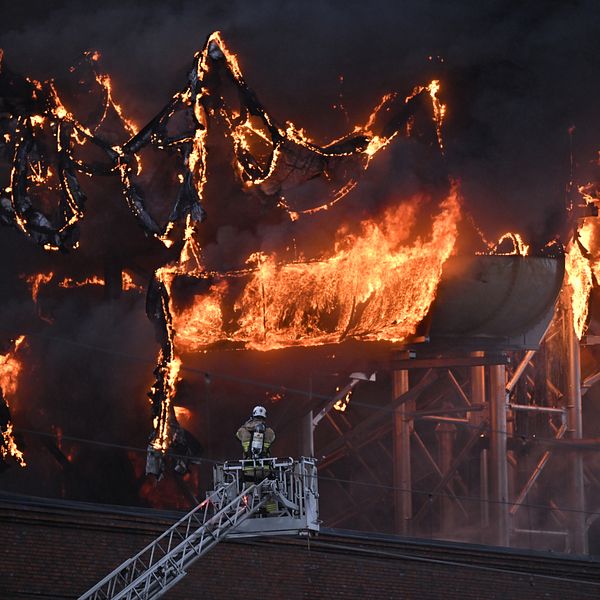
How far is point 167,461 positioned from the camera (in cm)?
2853

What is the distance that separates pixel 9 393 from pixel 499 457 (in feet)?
30.1

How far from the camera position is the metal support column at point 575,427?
33.4m

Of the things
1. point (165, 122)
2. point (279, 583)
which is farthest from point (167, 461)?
point (165, 122)

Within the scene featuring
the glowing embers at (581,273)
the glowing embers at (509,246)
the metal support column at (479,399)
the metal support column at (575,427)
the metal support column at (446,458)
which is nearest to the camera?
the glowing embers at (509,246)

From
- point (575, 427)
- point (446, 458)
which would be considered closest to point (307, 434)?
point (446, 458)

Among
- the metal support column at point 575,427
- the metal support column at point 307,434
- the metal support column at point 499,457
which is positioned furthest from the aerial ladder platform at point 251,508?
the metal support column at point 575,427

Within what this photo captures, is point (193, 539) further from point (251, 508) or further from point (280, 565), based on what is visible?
point (280, 565)

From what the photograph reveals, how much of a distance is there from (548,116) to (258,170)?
5.56 m

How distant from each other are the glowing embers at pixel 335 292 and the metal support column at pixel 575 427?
5733 millimetres

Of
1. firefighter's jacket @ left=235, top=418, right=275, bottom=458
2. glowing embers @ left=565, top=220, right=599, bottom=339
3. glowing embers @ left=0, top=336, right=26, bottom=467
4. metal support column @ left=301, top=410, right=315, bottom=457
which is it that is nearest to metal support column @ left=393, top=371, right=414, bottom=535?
metal support column @ left=301, top=410, right=315, bottom=457

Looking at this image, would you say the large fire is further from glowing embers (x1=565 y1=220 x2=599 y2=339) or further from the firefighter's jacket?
the firefighter's jacket

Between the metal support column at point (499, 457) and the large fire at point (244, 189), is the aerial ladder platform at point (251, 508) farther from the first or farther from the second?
the metal support column at point (499, 457)

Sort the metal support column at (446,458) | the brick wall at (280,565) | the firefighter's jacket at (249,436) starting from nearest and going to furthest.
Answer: the firefighter's jacket at (249,436) < the brick wall at (280,565) < the metal support column at (446,458)

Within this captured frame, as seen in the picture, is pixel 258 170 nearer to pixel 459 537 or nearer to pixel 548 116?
pixel 548 116
